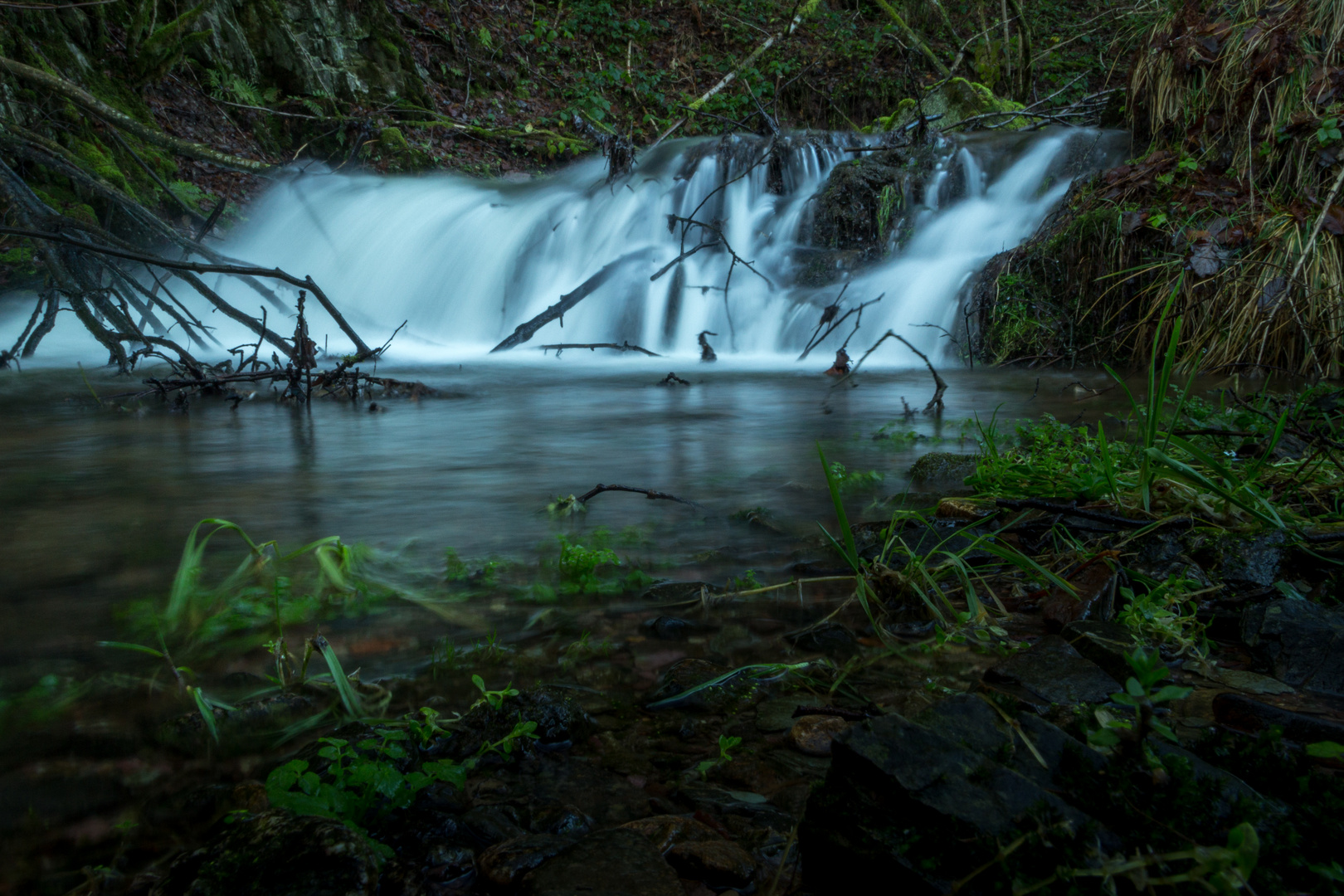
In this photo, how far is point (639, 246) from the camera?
980 cm

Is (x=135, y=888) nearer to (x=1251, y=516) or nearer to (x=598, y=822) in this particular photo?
(x=598, y=822)

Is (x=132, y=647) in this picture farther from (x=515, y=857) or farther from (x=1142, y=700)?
(x=1142, y=700)

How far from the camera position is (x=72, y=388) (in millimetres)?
5715

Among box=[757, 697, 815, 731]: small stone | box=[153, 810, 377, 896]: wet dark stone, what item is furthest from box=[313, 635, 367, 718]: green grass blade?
box=[757, 697, 815, 731]: small stone

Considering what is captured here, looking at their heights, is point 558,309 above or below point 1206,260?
below

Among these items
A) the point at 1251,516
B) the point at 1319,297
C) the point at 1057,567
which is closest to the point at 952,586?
the point at 1057,567

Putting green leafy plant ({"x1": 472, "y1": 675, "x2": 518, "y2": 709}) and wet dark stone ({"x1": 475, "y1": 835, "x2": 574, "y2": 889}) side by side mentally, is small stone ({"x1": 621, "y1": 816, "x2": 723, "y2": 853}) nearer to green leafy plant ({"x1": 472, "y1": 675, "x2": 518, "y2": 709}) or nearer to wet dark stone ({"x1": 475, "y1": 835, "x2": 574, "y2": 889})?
wet dark stone ({"x1": 475, "y1": 835, "x2": 574, "y2": 889})

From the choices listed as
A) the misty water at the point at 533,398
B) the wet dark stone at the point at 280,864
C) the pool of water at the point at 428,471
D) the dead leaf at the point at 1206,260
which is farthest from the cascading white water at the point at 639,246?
the wet dark stone at the point at 280,864

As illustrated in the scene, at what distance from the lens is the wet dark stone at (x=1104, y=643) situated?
4.84 ft

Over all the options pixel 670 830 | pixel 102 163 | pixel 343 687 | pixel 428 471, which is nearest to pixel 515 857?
pixel 670 830

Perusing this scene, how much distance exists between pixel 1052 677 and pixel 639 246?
885cm

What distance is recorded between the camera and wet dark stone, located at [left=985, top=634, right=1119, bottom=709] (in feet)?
4.68

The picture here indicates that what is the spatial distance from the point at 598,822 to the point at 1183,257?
595cm

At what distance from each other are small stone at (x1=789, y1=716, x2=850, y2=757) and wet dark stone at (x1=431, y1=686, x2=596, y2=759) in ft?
1.17
